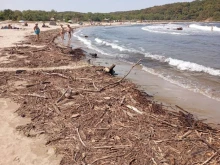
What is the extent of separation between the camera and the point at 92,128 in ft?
21.5

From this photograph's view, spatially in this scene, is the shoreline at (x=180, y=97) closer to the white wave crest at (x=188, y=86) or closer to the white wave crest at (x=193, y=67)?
the white wave crest at (x=188, y=86)

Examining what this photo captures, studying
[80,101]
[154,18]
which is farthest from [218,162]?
[154,18]

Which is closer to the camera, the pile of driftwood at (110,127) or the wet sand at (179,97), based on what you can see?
the pile of driftwood at (110,127)

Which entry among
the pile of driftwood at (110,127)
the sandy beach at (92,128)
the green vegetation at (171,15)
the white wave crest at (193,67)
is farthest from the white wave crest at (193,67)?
the green vegetation at (171,15)

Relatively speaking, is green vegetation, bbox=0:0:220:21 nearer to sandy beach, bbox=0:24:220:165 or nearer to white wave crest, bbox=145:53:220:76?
white wave crest, bbox=145:53:220:76

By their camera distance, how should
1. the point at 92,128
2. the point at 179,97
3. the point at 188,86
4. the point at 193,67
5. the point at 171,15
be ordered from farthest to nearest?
the point at 171,15, the point at 193,67, the point at 188,86, the point at 179,97, the point at 92,128

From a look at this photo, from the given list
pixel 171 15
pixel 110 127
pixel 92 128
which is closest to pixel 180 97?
pixel 110 127

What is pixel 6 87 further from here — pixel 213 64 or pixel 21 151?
pixel 213 64

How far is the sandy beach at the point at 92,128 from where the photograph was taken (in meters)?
5.39

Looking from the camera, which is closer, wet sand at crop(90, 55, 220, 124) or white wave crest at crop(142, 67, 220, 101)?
wet sand at crop(90, 55, 220, 124)

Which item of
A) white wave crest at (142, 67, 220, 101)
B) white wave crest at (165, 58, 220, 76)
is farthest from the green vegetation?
white wave crest at (142, 67, 220, 101)

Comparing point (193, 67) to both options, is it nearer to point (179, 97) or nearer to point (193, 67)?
point (193, 67)

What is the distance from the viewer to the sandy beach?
5387mm

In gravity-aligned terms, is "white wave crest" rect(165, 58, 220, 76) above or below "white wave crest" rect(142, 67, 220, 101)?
above
